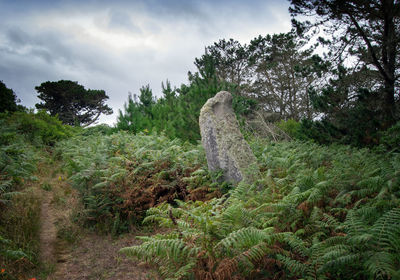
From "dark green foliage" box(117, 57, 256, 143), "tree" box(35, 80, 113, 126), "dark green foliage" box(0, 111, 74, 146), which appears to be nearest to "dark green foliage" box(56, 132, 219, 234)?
"dark green foliage" box(117, 57, 256, 143)

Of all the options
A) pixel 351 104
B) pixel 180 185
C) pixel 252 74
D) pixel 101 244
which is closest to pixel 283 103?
pixel 252 74

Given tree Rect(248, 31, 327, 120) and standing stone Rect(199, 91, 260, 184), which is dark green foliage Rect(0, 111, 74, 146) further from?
tree Rect(248, 31, 327, 120)

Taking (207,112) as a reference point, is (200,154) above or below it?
below

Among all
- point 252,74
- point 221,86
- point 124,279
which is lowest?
point 124,279

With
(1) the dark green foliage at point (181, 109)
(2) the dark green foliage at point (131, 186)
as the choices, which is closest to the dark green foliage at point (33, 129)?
(1) the dark green foliage at point (181, 109)

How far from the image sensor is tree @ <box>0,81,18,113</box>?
46.7ft

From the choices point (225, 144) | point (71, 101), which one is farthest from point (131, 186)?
point (71, 101)

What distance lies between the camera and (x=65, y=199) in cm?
597

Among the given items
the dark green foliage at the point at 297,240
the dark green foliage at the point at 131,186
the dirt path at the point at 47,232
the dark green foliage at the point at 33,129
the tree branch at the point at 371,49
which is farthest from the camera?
the dark green foliage at the point at 33,129

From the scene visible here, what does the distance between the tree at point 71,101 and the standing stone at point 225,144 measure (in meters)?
24.2

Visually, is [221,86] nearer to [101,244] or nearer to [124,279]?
[101,244]

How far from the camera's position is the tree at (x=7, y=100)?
1423 cm

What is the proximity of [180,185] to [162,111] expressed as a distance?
8600 millimetres

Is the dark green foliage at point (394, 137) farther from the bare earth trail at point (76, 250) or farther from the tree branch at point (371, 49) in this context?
the bare earth trail at point (76, 250)
